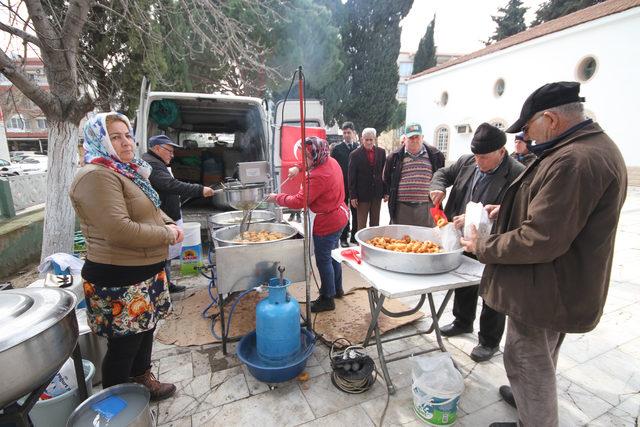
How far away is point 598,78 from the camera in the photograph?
11992 mm

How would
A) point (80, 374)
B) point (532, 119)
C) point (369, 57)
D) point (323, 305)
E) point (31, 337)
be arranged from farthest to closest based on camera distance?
point (369, 57) < point (323, 305) < point (80, 374) < point (532, 119) < point (31, 337)

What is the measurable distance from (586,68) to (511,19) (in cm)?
1254

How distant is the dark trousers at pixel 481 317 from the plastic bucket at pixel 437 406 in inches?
32.2

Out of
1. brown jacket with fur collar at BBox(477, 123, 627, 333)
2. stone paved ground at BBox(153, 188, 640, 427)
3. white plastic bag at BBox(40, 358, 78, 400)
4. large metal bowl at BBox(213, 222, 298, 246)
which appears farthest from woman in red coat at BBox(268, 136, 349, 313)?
white plastic bag at BBox(40, 358, 78, 400)

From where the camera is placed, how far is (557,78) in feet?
43.2

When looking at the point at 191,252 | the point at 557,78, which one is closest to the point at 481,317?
the point at 191,252

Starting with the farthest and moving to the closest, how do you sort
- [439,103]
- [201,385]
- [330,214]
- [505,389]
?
[439,103], [330,214], [201,385], [505,389]

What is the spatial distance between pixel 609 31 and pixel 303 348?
622 inches

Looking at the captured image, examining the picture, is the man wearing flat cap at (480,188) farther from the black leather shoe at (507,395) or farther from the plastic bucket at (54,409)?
the plastic bucket at (54,409)

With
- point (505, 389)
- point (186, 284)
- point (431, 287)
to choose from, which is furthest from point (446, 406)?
point (186, 284)

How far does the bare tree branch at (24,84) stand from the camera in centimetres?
325

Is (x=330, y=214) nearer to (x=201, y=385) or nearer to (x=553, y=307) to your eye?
(x=201, y=385)

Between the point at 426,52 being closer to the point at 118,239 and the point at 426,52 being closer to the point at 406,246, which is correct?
the point at 406,246

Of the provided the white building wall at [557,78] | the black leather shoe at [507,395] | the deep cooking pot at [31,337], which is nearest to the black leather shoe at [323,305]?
the black leather shoe at [507,395]
